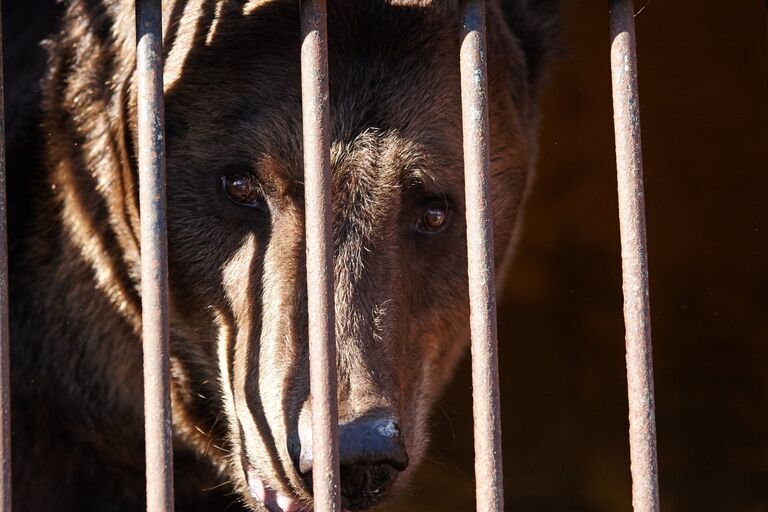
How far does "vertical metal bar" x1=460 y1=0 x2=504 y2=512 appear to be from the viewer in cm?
215

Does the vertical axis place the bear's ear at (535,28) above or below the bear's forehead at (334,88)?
above

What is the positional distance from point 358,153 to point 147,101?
30.0 inches

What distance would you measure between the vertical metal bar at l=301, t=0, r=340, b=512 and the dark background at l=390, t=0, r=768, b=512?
3.02 m

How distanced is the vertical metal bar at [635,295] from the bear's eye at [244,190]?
986 millimetres

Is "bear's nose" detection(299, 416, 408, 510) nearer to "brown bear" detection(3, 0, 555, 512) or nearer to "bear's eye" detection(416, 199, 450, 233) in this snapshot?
"brown bear" detection(3, 0, 555, 512)

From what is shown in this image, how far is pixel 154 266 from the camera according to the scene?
211 cm

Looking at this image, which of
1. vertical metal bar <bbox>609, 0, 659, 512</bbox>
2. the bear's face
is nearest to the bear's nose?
the bear's face

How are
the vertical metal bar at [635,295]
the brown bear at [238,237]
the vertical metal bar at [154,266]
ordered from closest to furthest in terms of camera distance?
the vertical metal bar at [154,266]
the vertical metal bar at [635,295]
the brown bear at [238,237]

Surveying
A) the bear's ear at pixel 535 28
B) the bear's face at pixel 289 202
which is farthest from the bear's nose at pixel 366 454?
the bear's ear at pixel 535 28

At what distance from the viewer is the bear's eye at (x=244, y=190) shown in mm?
2896

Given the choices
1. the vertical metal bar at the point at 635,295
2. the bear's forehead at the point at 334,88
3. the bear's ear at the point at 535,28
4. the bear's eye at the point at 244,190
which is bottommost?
the vertical metal bar at the point at 635,295

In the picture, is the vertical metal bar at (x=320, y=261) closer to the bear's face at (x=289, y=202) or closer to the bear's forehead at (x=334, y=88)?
the bear's face at (x=289, y=202)

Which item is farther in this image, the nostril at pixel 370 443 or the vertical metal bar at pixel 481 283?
the nostril at pixel 370 443

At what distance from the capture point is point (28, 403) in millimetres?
3264
